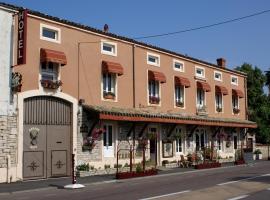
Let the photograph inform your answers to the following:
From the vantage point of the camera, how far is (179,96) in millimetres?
34406

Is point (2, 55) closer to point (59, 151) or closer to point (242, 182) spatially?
point (59, 151)

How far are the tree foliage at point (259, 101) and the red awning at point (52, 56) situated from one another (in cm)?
3137

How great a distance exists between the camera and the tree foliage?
169 feet

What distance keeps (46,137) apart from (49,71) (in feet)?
10.8

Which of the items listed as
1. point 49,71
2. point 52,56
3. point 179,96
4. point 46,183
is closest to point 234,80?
point 179,96

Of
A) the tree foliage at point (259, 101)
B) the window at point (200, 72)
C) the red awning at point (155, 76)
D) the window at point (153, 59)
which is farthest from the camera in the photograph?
the tree foliage at point (259, 101)

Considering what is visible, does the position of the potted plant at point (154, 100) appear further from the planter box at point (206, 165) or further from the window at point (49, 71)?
the window at point (49, 71)

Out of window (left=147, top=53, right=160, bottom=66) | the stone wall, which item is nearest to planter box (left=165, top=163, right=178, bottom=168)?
window (left=147, top=53, right=160, bottom=66)

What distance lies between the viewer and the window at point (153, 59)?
31.3 meters

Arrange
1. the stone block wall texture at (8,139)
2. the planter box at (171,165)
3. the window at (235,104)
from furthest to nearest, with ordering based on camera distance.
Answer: the window at (235,104), the planter box at (171,165), the stone block wall texture at (8,139)

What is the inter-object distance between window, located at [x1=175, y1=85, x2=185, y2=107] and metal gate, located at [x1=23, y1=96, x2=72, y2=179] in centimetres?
1092

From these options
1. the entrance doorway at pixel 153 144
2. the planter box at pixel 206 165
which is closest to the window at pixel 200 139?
the planter box at pixel 206 165

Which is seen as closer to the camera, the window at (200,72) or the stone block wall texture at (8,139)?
the stone block wall texture at (8,139)

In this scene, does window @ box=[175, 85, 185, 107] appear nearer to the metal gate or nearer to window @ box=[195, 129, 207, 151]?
window @ box=[195, 129, 207, 151]
